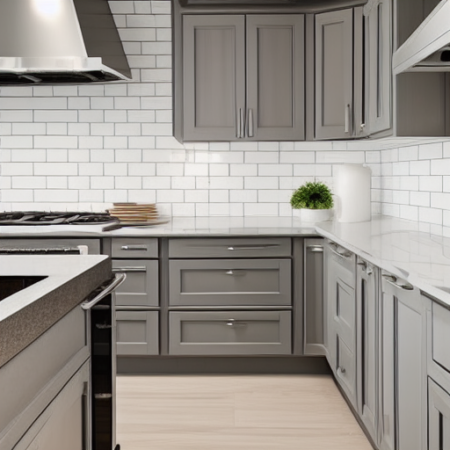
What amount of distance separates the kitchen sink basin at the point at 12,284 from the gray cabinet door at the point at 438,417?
1.10 m

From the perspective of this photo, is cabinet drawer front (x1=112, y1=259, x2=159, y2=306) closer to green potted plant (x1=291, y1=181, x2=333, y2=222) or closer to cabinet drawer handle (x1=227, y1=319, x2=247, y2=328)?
cabinet drawer handle (x1=227, y1=319, x2=247, y2=328)

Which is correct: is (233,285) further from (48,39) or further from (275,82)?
(48,39)

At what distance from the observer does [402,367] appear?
216cm

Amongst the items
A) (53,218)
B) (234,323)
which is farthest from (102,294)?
(53,218)

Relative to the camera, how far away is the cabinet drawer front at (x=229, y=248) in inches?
150

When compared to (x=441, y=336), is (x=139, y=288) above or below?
below

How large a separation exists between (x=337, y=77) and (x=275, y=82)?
1.25 ft

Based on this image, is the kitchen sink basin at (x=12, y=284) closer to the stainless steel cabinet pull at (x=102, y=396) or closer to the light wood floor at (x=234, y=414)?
the stainless steel cabinet pull at (x=102, y=396)

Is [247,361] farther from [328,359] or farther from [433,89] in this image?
[433,89]

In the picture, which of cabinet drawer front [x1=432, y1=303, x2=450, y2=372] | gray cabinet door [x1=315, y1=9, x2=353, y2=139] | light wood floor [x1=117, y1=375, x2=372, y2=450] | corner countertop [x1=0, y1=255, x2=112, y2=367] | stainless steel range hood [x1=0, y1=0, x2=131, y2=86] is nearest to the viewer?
corner countertop [x1=0, y1=255, x2=112, y2=367]

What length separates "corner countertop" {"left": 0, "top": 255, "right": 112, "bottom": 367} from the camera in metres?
1.28

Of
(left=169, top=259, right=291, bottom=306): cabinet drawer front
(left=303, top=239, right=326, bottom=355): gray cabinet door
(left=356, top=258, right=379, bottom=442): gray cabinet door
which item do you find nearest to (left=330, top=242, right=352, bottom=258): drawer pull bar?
(left=356, top=258, right=379, bottom=442): gray cabinet door

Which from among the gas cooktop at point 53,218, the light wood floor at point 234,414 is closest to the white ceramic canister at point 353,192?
the light wood floor at point 234,414

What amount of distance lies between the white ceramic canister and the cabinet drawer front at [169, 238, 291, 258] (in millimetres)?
414
